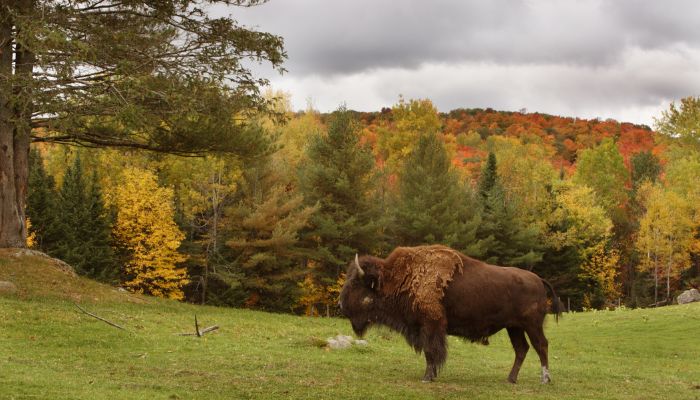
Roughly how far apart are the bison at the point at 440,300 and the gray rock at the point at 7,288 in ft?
41.3

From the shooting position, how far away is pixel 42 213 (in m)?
42.1

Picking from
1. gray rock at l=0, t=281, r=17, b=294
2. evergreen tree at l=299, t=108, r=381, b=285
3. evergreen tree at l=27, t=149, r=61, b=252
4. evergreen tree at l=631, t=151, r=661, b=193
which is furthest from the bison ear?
evergreen tree at l=631, t=151, r=661, b=193

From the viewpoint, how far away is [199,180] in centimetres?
4028

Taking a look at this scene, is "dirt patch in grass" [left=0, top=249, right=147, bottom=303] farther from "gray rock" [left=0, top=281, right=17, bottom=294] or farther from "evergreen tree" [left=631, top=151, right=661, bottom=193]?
"evergreen tree" [left=631, top=151, right=661, bottom=193]

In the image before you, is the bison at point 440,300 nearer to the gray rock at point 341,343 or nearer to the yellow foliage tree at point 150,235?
the gray rock at point 341,343

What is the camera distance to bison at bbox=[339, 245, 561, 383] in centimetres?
1159

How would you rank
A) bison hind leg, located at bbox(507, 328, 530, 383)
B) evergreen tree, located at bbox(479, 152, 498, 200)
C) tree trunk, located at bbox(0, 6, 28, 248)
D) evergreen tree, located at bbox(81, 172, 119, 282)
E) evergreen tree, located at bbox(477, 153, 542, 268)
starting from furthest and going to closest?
1. evergreen tree, located at bbox(479, 152, 498, 200)
2. evergreen tree, located at bbox(477, 153, 542, 268)
3. evergreen tree, located at bbox(81, 172, 119, 282)
4. tree trunk, located at bbox(0, 6, 28, 248)
5. bison hind leg, located at bbox(507, 328, 530, 383)

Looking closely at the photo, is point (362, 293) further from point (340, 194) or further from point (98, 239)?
point (98, 239)

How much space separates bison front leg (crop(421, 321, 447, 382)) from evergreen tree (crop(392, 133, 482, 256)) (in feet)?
89.9

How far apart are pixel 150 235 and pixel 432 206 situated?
17292mm

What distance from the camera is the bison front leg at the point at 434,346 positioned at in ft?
37.6

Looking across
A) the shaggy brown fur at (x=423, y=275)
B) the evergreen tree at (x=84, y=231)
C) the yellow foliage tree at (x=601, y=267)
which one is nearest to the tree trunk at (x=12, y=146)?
the shaggy brown fur at (x=423, y=275)

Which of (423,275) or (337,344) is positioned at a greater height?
(423,275)

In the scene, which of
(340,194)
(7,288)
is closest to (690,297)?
(340,194)
